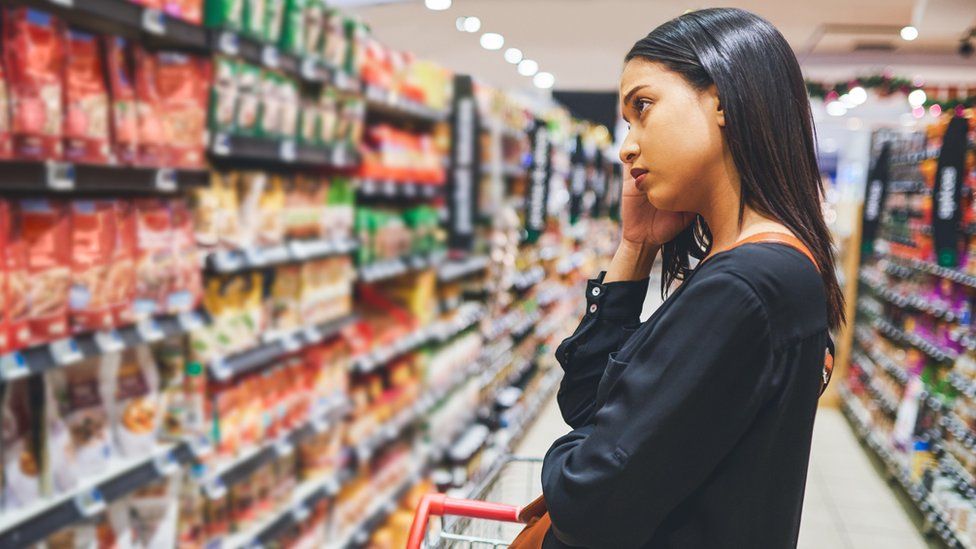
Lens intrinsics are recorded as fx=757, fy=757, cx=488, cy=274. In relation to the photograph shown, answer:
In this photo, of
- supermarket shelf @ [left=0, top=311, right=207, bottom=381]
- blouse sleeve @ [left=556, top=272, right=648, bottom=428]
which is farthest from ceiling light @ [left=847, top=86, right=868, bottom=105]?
blouse sleeve @ [left=556, top=272, right=648, bottom=428]

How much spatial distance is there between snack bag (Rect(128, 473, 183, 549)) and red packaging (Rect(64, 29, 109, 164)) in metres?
1.01

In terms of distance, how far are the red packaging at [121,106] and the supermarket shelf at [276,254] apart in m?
0.48

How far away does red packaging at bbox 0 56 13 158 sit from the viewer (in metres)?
1.61

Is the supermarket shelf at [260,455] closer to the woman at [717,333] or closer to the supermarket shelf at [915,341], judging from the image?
the woman at [717,333]

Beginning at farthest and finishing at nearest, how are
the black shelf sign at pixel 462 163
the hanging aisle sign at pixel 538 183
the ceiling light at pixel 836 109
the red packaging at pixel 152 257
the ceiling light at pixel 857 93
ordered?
the ceiling light at pixel 836 109 < the ceiling light at pixel 857 93 < the hanging aisle sign at pixel 538 183 < the black shelf sign at pixel 462 163 < the red packaging at pixel 152 257

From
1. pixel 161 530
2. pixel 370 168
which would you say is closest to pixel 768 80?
pixel 161 530

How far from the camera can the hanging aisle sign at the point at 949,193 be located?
4473 mm

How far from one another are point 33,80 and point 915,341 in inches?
220

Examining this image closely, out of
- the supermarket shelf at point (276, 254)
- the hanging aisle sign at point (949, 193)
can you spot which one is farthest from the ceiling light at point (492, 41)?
the supermarket shelf at point (276, 254)

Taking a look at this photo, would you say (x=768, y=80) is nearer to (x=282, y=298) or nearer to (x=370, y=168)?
(x=282, y=298)

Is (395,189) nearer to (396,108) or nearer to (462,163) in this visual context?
A: (396,108)

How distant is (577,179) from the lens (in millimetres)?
7102

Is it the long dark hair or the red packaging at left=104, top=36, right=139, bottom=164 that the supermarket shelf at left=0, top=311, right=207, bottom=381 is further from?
the long dark hair

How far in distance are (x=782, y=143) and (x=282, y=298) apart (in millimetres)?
2265
